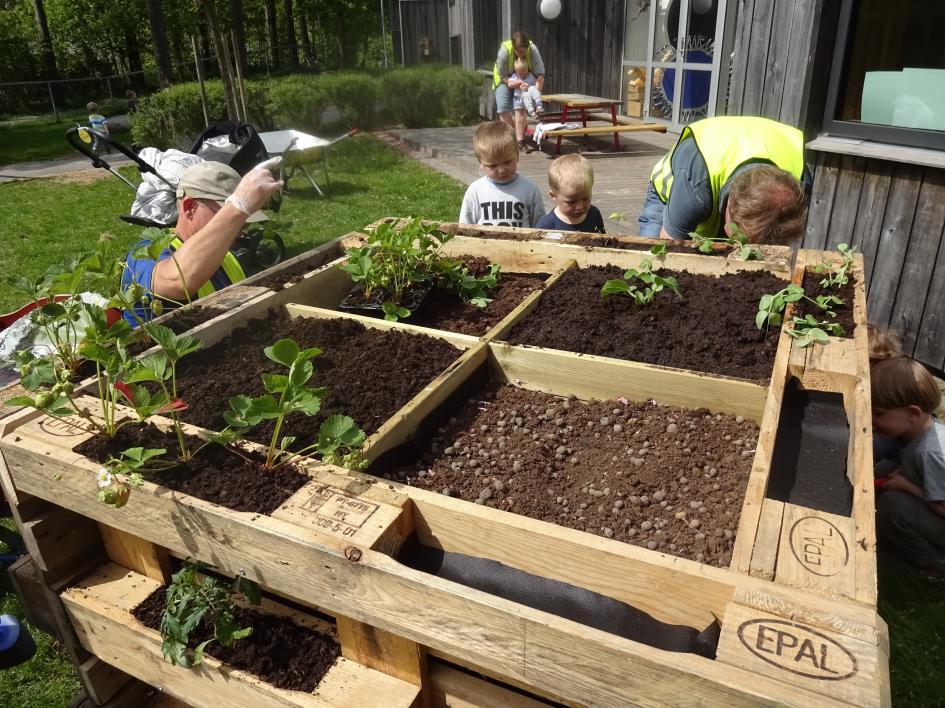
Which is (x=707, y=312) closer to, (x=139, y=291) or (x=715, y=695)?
(x=715, y=695)

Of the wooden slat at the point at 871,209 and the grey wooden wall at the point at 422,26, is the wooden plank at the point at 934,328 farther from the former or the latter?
the grey wooden wall at the point at 422,26

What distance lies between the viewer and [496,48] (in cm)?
1827

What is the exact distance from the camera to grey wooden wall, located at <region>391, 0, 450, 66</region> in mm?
21672

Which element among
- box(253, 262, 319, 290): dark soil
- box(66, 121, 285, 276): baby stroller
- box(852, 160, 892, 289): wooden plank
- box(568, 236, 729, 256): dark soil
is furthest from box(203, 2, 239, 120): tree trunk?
box(852, 160, 892, 289): wooden plank

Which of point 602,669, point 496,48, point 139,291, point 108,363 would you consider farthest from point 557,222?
point 496,48

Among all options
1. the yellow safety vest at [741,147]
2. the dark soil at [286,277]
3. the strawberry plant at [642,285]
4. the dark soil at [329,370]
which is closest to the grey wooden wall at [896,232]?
the yellow safety vest at [741,147]

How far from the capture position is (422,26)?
22.4 m

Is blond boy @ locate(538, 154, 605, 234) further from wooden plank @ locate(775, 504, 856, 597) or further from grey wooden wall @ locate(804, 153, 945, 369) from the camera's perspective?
wooden plank @ locate(775, 504, 856, 597)

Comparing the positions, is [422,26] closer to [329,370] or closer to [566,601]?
[329,370]

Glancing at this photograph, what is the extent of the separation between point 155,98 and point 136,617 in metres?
14.8

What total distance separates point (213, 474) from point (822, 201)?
4835mm

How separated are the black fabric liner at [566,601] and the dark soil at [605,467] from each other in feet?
1.23

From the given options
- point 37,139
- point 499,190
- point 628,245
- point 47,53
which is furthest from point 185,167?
point 47,53

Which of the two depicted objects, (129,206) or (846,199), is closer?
(846,199)
